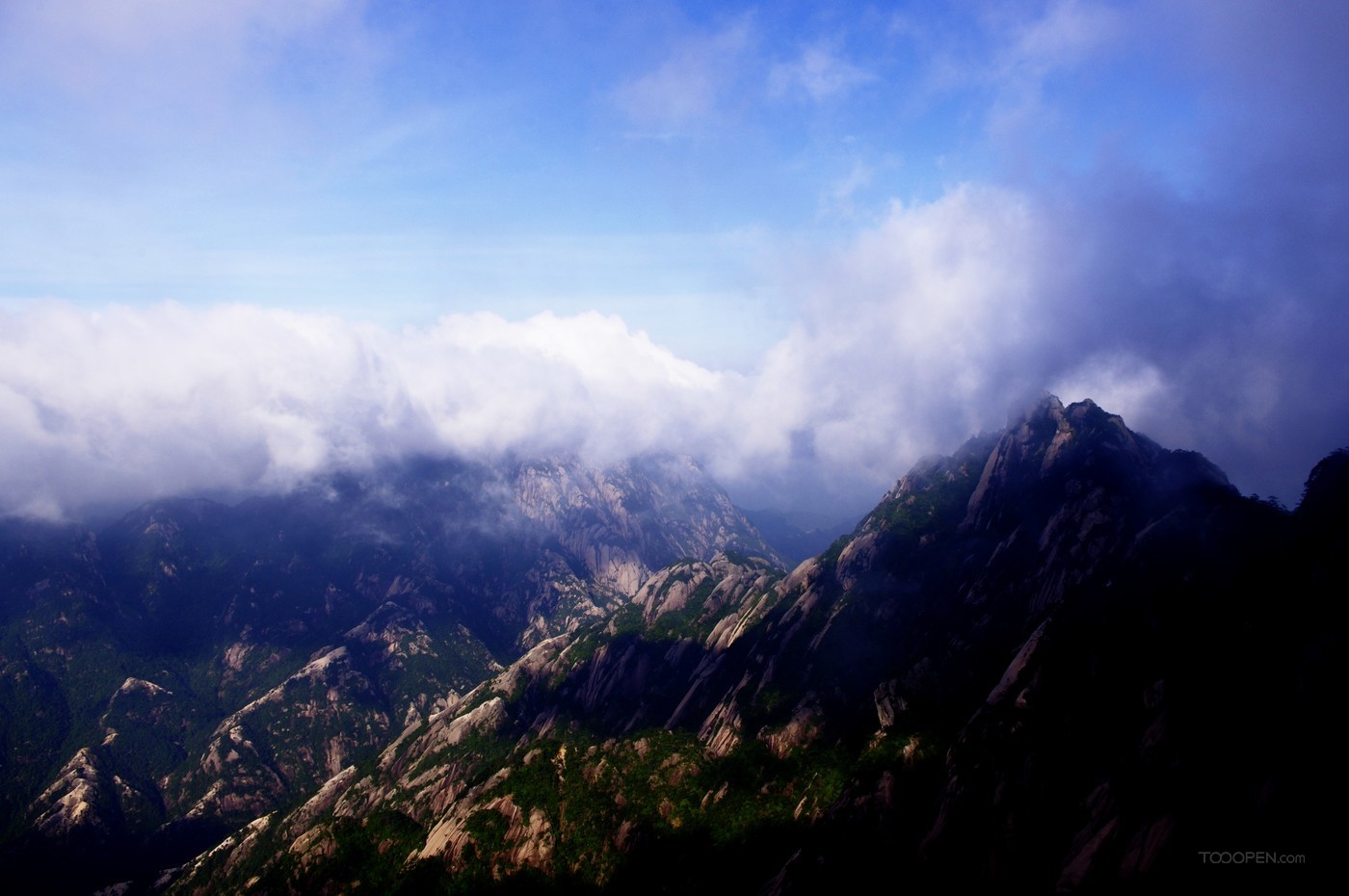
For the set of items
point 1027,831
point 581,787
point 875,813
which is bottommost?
point 581,787

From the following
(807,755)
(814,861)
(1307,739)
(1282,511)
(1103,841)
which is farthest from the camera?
(807,755)

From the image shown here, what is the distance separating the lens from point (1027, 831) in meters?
107

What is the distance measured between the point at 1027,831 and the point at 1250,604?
55437 mm

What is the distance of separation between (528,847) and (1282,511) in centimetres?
22034

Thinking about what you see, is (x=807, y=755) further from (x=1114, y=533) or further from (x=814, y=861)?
(x=1114, y=533)

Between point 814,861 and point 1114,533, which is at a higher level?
point 1114,533

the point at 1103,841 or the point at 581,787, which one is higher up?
the point at 1103,841

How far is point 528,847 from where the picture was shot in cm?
17812

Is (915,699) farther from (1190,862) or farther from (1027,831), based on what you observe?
(1190,862)

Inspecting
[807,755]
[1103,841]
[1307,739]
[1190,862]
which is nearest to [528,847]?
[807,755]

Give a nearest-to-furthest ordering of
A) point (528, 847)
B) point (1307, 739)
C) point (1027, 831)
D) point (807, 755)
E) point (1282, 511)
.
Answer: point (1307, 739) < point (1027, 831) < point (1282, 511) < point (528, 847) < point (807, 755)

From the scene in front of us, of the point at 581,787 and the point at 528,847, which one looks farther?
the point at 581,787

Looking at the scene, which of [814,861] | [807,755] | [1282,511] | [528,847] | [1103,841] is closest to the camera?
[1103,841]

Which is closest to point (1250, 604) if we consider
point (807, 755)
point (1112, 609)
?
point (1112, 609)
